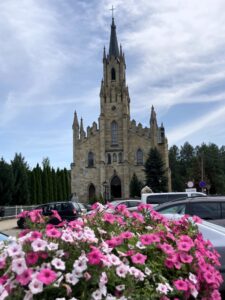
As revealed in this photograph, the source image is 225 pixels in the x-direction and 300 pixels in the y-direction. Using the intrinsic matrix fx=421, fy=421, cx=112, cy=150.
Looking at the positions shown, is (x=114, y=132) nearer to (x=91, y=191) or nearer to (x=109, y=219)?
(x=91, y=191)

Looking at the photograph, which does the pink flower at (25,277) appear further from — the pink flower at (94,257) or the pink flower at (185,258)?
the pink flower at (185,258)

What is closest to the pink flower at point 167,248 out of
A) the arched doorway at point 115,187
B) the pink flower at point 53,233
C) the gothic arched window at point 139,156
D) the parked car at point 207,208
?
the pink flower at point 53,233

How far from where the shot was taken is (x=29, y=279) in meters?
2.82

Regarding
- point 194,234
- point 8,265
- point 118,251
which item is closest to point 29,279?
point 8,265

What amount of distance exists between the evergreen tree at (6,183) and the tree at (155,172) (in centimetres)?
2483

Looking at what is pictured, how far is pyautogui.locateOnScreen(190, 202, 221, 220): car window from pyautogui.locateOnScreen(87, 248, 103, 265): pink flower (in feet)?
21.8

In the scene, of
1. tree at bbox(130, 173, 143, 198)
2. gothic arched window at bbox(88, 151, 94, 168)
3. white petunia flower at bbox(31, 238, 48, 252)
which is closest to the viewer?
white petunia flower at bbox(31, 238, 48, 252)

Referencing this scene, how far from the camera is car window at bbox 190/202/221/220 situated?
934cm

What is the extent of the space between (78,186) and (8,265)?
63.8 m

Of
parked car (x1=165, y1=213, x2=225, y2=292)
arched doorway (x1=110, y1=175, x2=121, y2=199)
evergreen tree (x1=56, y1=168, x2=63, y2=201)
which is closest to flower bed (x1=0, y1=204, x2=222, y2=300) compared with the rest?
parked car (x1=165, y1=213, x2=225, y2=292)

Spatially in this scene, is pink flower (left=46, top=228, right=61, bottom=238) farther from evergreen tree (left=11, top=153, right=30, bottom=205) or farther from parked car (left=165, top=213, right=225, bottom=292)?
evergreen tree (left=11, top=153, right=30, bottom=205)

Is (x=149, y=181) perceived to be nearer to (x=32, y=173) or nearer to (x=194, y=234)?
(x=32, y=173)

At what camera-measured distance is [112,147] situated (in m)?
66.8

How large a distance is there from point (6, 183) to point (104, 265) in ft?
130
